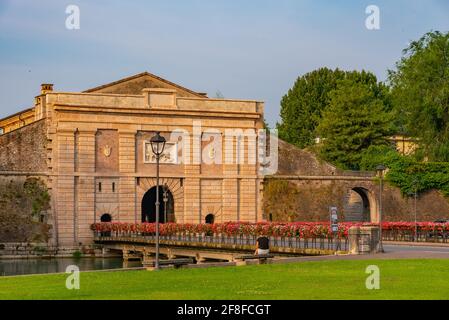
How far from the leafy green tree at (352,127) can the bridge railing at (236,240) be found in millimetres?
26338

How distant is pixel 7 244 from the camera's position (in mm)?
65812

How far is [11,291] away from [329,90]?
258 ft

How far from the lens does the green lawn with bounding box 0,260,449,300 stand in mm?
23859

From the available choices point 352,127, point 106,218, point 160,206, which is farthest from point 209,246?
point 352,127

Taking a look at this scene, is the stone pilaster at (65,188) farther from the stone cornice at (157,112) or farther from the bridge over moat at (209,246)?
the bridge over moat at (209,246)

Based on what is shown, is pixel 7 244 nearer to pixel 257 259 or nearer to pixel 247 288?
pixel 257 259

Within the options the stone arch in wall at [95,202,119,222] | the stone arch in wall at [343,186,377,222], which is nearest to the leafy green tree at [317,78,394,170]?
the stone arch in wall at [343,186,377,222]

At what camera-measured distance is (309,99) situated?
102812 millimetres

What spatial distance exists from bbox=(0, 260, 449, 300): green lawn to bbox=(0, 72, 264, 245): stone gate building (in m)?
37.4

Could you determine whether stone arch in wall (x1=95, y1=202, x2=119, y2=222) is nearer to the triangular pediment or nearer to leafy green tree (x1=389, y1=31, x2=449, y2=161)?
the triangular pediment

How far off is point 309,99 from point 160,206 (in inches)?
1299

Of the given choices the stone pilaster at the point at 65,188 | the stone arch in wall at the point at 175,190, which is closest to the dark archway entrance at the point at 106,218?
the stone pilaster at the point at 65,188

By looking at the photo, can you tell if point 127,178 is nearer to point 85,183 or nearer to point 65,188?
point 85,183

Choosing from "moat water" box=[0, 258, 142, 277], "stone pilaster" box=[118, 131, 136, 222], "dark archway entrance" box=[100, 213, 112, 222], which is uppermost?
"stone pilaster" box=[118, 131, 136, 222]
